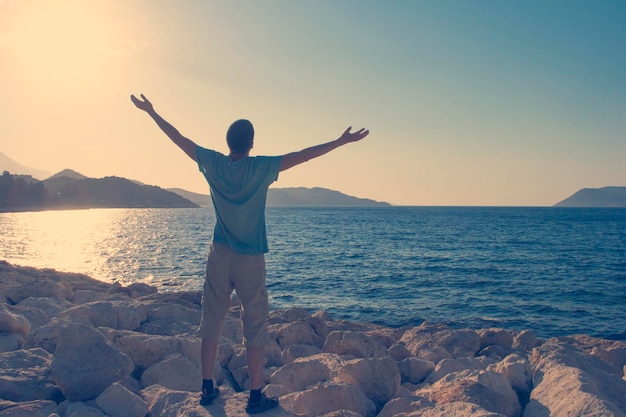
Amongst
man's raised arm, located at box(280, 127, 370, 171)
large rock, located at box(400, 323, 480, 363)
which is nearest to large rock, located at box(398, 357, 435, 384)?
large rock, located at box(400, 323, 480, 363)

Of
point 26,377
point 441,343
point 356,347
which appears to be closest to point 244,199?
point 26,377

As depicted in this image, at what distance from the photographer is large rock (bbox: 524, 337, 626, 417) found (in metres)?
4.48

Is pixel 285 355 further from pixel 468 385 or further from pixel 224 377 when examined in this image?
pixel 468 385

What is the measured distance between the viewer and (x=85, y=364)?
16.5 ft

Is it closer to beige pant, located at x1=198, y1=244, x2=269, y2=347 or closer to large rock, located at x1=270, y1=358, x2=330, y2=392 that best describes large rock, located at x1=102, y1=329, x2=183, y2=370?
large rock, located at x1=270, y1=358, x2=330, y2=392

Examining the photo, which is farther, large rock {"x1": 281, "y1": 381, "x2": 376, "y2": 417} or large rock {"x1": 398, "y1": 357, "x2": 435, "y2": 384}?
large rock {"x1": 398, "y1": 357, "x2": 435, "y2": 384}

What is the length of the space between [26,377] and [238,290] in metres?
2.52

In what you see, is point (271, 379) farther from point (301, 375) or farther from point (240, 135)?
point (240, 135)

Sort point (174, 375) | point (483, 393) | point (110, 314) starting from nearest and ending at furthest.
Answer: point (483, 393) < point (174, 375) < point (110, 314)

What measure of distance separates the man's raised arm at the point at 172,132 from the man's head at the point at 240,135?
0.39 meters

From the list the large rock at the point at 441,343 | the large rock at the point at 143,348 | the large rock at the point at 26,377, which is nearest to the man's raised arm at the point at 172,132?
the large rock at the point at 26,377

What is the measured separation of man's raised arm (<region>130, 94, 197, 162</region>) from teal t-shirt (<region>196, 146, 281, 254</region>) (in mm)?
351

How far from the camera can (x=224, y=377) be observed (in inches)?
249

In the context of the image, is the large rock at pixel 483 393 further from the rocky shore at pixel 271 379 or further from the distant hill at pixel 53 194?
the distant hill at pixel 53 194
